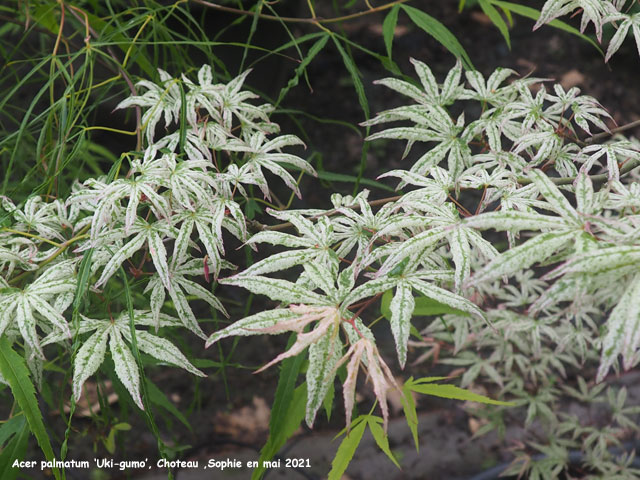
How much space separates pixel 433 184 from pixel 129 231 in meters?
0.35

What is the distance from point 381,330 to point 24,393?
1.43 m

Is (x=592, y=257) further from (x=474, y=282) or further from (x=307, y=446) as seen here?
(x=307, y=446)

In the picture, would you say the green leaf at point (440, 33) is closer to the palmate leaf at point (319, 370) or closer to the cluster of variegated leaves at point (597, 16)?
the cluster of variegated leaves at point (597, 16)

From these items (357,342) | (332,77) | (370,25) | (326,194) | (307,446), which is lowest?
(307,446)

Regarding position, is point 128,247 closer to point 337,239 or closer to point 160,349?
point 160,349

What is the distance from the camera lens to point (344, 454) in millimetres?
652

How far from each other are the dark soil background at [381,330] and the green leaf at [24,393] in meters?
0.48

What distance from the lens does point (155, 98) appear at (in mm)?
821

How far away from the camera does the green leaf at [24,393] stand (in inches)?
23.3

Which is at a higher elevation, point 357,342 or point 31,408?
point 357,342

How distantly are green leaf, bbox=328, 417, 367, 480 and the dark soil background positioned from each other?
48 cm

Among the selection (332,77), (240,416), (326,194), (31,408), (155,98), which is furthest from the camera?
(332,77)

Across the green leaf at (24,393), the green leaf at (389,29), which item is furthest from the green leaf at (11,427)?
the green leaf at (389,29)

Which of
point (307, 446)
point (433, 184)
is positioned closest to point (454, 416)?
point (307, 446)
